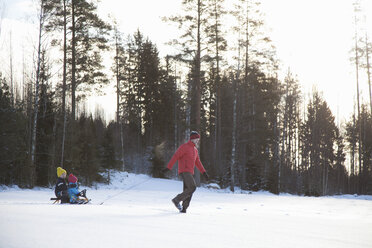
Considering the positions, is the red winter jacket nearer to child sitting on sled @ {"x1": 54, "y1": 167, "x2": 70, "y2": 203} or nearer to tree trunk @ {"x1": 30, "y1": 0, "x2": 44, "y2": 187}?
child sitting on sled @ {"x1": 54, "y1": 167, "x2": 70, "y2": 203}

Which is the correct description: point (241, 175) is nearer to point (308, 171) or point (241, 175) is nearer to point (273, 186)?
point (273, 186)

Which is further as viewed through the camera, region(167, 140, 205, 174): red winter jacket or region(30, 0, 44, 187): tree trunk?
region(30, 0, 44, 187): tree trunk

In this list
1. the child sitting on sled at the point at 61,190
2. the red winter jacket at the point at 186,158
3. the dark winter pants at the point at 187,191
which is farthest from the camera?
the child sitting on sled at the point at 61,190

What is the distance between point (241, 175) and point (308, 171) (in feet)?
45.5

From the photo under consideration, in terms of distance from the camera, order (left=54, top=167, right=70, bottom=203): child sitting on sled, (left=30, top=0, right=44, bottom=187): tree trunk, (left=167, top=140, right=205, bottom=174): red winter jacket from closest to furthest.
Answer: (left=167, top=140, right=205, bottom=174): red winter jacket
(left=54, top=167, right=70, bottom=203): child sitting on sled
(left=30, top=0, right=44, bottom=187): tree trunk

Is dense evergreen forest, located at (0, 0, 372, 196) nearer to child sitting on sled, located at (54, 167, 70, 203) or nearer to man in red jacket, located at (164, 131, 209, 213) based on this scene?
child sitting on sled, located at (54, 167, 70, 203)

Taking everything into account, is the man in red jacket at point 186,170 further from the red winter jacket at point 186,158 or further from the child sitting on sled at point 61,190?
the child sitting on sled at point 61,190

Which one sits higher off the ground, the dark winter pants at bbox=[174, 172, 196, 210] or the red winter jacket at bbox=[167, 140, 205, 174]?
the red winter jacket at bbox=[167, 140, 205, 174]

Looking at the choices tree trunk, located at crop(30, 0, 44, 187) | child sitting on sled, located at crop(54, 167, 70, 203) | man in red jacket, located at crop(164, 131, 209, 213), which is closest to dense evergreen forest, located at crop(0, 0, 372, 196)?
tree trunk, located at crop(30, 0, 44, 187)

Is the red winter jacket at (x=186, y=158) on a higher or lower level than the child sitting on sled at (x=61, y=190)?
higher

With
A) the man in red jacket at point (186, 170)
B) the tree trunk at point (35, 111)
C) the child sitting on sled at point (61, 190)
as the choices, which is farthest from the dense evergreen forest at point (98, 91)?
the man in red jacket at point (186, 170)

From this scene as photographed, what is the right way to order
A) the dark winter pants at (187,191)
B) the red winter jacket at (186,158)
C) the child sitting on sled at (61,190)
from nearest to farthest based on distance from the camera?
1. the dark winter pants at (187,191)
2. the red winter jacket at (186,158)
3. the child sitting on sled at (61,190)

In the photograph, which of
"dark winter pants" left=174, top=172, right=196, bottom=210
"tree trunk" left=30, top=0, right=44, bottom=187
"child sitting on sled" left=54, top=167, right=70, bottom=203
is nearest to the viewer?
"dark winter pants" left=174, top=172, right=196, bottom=210

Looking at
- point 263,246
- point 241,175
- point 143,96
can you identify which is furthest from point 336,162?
point 263,246
